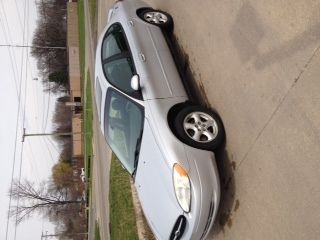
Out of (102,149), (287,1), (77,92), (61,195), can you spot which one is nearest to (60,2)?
(77,92)

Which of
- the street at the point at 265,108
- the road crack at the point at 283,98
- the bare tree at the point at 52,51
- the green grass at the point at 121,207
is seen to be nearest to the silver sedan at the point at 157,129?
the street at the point at 265,108

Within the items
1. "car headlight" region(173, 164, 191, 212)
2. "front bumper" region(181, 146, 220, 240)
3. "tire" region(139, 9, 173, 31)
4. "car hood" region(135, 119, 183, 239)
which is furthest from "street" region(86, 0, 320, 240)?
"tire" region(139, 9, 173, 31)

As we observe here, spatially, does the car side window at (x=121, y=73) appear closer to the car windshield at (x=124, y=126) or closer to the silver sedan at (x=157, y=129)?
the silver sedan at (x=157, y=129)

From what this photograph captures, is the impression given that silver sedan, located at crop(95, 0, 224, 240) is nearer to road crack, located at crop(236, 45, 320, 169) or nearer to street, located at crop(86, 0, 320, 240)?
street, located at crop(86, 0, 320, 240)

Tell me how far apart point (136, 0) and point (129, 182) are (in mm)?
5688

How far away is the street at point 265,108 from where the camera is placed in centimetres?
405

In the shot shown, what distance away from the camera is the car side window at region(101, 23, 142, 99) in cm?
633

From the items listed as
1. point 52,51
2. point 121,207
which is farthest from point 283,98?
point 52,51

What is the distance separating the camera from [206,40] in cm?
625

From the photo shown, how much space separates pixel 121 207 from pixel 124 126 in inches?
224

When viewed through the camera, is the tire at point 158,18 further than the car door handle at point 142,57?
Yes

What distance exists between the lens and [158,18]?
7719 millimetres

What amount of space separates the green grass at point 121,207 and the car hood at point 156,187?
Answer: 3.95m

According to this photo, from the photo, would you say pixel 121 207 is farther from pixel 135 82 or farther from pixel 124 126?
pixel 135 82
